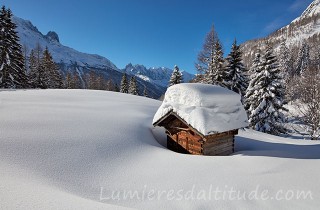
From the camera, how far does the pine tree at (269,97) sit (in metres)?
23.5

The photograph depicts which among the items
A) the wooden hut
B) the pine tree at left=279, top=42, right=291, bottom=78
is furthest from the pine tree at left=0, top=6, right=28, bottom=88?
the pine tree at left=279, top=42, right=291, bottom=78

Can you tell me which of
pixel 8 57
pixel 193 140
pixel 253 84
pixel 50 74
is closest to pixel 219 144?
pixel 193 140

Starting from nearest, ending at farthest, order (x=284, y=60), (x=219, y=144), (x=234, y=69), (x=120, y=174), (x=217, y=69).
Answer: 1. (x=120, y=174)
2. (x=219, y=144)
3. (x=217, y=69)
4. (x=234, y=69)
5. (x=284, y=60)

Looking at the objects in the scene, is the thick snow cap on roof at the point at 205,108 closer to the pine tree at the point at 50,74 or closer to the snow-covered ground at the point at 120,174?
the snow-covered ground at the point at 120,174

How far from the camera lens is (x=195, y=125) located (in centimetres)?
954

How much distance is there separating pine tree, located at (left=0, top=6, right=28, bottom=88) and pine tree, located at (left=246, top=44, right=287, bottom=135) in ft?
106

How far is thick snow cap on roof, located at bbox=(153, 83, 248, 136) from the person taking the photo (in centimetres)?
962

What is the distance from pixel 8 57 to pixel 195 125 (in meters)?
29.3

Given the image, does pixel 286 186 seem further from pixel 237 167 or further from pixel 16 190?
pixel 16 190

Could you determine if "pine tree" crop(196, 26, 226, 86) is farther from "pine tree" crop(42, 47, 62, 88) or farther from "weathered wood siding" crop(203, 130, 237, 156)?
"pine tree" crop(42, 47, 62, 88)

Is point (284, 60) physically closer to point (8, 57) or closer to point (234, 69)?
point (234, 69)

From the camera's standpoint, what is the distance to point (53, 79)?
43344mm

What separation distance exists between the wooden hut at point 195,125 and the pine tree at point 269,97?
14.5 m

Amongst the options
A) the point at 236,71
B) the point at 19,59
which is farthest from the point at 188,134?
the point at 19,59
